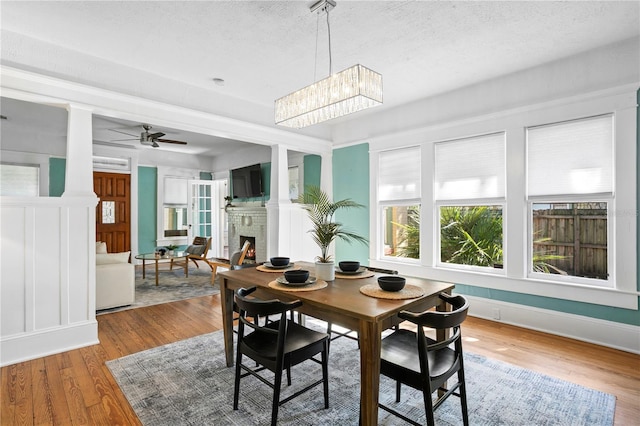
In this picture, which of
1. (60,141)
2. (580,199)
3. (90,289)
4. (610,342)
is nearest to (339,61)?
(580,199)

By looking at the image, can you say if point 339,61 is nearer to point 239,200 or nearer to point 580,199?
point 580,199

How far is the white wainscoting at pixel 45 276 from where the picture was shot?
2.73 meters

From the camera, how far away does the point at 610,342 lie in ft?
9.85

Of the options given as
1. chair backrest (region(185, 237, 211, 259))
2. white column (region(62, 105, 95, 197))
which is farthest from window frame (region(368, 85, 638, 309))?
white column (region(62, 105, 95, 197))

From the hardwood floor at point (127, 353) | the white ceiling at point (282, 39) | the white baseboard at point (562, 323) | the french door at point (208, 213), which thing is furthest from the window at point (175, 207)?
the white baseboard at point (562, 323)

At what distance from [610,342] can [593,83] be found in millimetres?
2423

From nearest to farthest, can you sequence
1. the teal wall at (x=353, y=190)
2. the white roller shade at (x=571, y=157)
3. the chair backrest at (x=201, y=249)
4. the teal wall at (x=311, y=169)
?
the white roller shade at (x=571, y=157) → the teal wall at (x=353, y=190) → the teal wall at (x=311, y=169) → the chair backrest at (x=201, y=249)

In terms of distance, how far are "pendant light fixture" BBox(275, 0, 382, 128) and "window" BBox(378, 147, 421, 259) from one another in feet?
7.61

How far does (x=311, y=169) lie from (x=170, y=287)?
10.4 ft

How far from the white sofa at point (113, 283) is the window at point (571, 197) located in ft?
16.1

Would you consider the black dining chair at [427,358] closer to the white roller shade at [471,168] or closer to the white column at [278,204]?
the white roller shade at [471,168]

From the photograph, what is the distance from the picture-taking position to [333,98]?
7.29 ft

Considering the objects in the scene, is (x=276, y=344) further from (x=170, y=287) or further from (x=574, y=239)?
(x=170, y=287)

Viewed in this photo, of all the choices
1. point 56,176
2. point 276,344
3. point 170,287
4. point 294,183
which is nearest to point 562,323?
point 276,344
